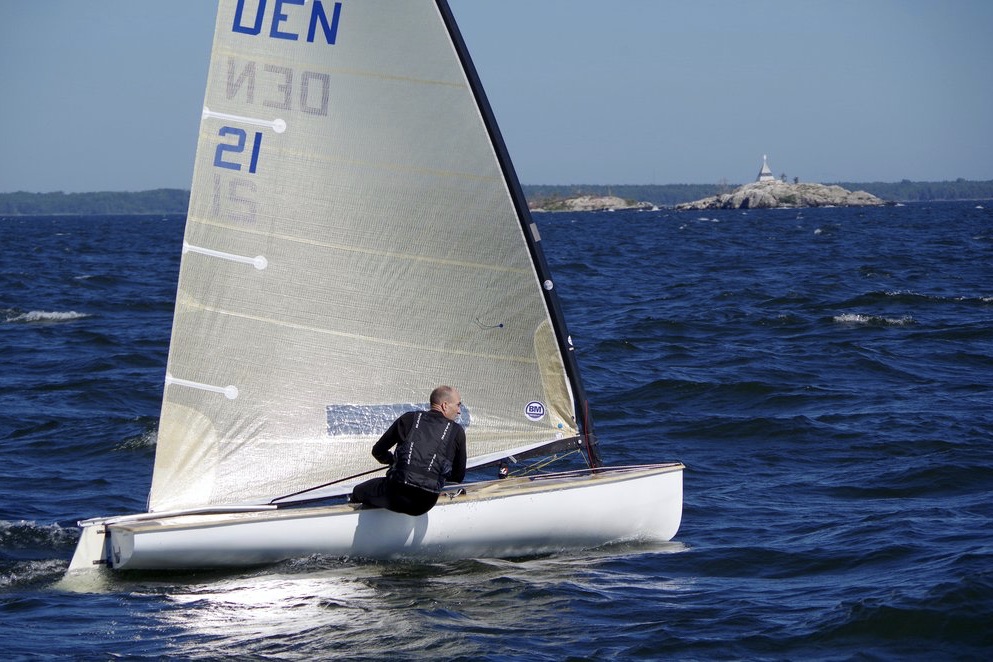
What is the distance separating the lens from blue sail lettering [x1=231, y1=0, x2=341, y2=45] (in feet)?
27.9

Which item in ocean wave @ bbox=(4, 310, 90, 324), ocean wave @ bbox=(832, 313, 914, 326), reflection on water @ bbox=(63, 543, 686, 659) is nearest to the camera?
reflection on water @ bbox=(63, 543, 686, 659)

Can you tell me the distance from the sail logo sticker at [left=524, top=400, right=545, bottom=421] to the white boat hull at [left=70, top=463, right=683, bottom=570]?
0.49 meters

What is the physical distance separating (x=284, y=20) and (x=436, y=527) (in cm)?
374

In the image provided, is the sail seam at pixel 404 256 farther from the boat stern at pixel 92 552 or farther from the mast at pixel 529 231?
the boat stern at pixel 92 552

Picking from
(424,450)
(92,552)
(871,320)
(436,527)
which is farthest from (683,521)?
(871,320)

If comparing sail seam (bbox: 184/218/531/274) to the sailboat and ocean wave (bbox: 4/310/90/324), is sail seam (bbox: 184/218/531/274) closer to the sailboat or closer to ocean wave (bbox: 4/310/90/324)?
the sailboat

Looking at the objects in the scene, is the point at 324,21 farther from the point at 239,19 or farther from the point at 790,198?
the point at 790,198

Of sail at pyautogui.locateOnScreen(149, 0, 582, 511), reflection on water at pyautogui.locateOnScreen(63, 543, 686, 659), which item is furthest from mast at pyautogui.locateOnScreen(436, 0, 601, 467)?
reflection on water at pyautogui.locateOnScreen(63, 543, 686, 659)

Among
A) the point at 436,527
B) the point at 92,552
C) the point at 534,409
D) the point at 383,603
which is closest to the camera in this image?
the point at 383,603

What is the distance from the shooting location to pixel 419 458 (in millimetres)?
8328

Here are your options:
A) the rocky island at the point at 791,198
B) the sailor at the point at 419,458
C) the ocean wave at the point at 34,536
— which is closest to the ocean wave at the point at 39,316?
the ocean wave at the point at 34,536

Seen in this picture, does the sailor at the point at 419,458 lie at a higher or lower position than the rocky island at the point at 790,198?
lower

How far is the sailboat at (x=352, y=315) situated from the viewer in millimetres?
8539

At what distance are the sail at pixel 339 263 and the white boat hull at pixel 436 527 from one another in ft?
1.68
